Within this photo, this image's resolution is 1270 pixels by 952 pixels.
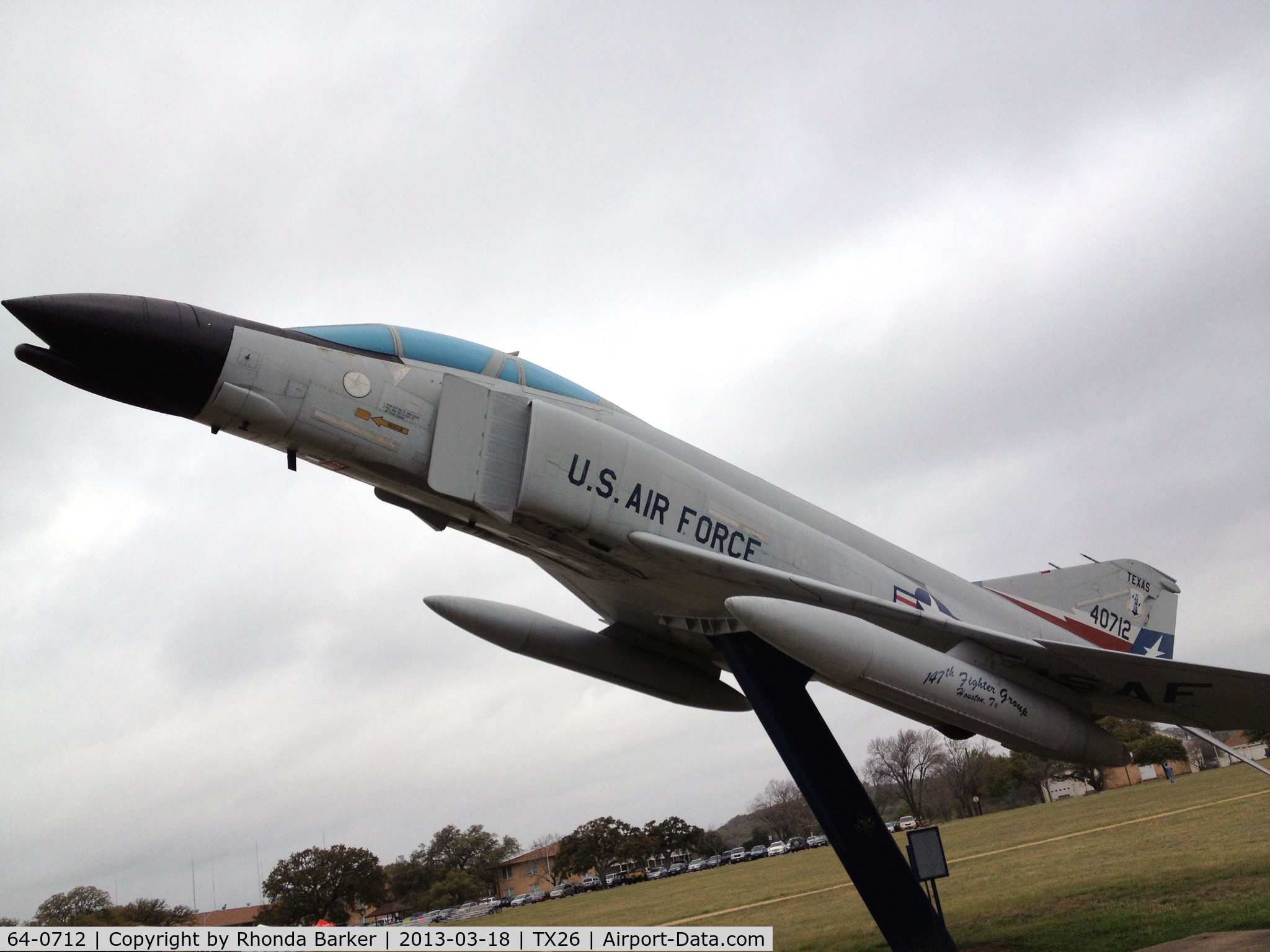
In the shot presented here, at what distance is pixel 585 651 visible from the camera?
1059 centimetres

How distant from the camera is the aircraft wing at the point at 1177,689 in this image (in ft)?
29.1

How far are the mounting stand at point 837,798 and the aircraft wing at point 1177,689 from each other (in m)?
2.50

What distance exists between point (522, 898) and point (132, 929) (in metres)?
37.6

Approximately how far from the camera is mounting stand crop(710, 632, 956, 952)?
9.05 m

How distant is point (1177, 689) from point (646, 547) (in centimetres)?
589

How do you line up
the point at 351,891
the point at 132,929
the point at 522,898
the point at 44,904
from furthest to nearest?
1. the point at 522,898
2. the point at 351,891
3. the point at 44,904
4. the point at 132,929

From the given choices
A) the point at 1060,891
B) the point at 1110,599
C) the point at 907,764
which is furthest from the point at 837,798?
the point at 907,764

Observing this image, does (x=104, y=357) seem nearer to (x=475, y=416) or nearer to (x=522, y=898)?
(x=475, y=416)

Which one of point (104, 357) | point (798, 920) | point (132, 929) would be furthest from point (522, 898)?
point (104, 357)

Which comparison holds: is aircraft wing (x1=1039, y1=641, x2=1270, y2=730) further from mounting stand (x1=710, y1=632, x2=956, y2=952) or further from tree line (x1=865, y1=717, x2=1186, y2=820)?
tree line (x1=865, y1=717, x2=1186, y2=820)

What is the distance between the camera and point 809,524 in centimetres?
1051

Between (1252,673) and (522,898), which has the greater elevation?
(1252,673)
